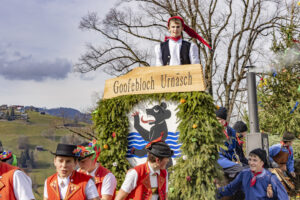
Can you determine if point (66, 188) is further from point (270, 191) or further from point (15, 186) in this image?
point (270, 191)

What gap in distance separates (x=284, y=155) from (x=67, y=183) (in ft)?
18.7

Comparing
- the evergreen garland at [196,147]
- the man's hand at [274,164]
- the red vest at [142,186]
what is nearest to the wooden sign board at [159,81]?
the evergreen garland at [196,147]

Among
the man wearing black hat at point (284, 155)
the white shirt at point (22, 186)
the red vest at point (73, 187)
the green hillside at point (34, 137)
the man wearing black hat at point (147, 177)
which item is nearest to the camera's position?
the white shirt at point (22, 186)

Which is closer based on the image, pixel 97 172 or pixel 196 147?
pixel 97 172

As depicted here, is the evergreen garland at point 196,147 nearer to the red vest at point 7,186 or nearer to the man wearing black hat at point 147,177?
the man wearing black hat at point 147,177

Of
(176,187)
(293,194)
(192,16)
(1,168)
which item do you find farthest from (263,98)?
(192,16)

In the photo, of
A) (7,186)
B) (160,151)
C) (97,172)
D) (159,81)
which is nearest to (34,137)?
(159,81)

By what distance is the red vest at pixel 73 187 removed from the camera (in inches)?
142

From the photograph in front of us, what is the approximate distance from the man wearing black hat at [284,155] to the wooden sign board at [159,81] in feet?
12.5

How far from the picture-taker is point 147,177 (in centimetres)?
406

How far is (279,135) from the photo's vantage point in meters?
11.0

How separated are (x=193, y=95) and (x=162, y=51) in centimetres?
118

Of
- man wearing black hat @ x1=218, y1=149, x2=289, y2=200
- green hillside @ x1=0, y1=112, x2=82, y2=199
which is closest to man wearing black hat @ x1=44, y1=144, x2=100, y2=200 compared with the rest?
man wearing black hat @ x1=218, y1=149, x2=289, y2=200

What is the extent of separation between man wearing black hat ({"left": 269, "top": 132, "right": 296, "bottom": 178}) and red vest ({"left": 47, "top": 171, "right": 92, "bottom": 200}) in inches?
212
